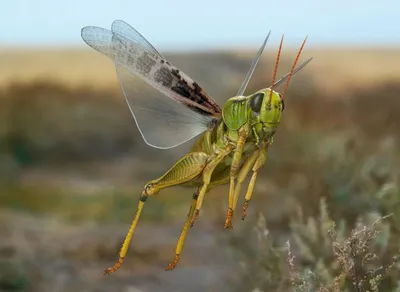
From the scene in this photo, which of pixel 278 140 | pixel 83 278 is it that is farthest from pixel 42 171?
pixel 278 140

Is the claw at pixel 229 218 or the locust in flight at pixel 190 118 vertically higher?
the locust in flight at pixel 190 118

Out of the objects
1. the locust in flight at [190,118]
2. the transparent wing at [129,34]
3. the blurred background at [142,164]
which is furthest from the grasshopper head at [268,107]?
the blurred background at [142,164]

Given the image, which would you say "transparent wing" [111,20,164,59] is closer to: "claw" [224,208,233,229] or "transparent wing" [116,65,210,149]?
"transparent wing" [116,65,210,149]

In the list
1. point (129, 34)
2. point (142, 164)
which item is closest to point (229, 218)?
point (129, 34)

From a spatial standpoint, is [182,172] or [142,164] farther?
[142,164]

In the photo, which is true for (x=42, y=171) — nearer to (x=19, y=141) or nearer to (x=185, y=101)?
(x=19, y=141)

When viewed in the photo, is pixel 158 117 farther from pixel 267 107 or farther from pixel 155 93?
pixel 267 107

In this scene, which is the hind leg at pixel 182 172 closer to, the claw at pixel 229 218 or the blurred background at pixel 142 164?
the claw at pixel 229 218

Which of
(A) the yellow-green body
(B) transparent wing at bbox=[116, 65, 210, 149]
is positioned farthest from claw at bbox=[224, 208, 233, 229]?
(B) transparent wing at bbox=[116, 65, 210, 149]
